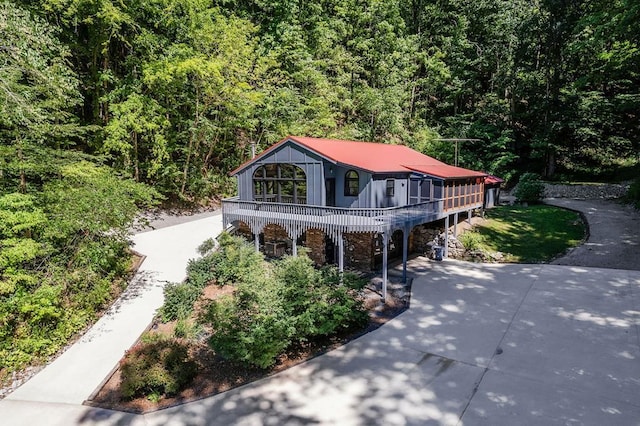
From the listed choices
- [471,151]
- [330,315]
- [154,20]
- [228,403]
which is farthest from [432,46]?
[228,403]

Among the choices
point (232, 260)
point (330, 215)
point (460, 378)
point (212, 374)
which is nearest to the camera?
point (460, 378)

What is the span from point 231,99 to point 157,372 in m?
18.4

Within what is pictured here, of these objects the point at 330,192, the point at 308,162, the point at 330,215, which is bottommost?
the point at 330,215

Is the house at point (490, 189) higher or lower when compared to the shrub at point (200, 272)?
higher

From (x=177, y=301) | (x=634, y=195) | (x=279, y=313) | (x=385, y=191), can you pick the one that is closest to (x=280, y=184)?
(x=385, y=191)

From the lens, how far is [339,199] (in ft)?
55.8

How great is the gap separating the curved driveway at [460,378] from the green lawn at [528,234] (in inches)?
225

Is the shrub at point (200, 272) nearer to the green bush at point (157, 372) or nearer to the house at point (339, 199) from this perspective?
the house at point (339, 199)

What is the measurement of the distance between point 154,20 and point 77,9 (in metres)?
4.53

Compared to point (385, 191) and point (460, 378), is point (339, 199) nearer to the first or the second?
point (385, 191)

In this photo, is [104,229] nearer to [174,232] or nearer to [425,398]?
[174,232]

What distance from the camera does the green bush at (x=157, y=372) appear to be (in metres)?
8.77

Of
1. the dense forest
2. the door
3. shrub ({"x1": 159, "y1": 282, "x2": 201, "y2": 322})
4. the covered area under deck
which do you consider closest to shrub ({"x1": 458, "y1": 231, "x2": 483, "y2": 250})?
the covered area under deck

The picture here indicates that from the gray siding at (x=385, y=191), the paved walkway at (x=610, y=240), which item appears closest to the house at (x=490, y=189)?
the paved walkway at (x=610, y=240)
